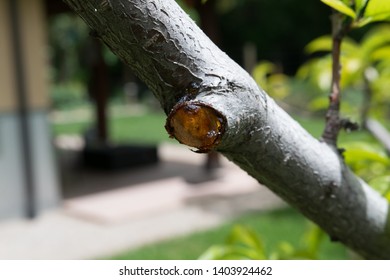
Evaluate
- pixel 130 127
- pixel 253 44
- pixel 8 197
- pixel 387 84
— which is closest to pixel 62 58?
pixel 253 44

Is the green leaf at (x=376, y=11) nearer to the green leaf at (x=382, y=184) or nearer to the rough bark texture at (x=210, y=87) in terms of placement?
the rough bark texture at (x=210, y=87)

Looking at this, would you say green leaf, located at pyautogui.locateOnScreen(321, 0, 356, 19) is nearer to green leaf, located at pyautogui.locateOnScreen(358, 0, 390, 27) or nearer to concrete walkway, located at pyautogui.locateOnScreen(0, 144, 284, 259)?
green leaf, located at pyautogui.locateOnScreen(358, 0, 390, 27)

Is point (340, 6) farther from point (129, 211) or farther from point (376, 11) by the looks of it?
point (129, 211)

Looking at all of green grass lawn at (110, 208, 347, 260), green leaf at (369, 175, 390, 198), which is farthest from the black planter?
green leaf at (369, 175, 390, 198)

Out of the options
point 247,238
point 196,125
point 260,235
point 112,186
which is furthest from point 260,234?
point 196,125

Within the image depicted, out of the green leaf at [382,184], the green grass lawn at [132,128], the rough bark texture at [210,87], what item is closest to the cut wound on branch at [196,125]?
the rough bark texture at [210,87]
